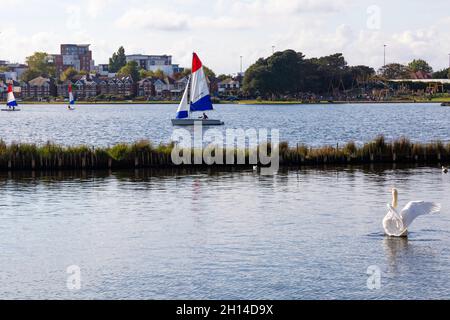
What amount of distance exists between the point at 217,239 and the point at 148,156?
90.7 feet

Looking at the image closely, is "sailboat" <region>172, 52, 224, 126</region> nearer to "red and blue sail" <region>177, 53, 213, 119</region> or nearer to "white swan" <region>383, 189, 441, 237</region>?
"red and blue sail" <region>177, 53, 213, 119</region>

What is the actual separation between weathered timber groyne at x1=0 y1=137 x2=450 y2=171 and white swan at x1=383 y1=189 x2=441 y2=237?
Result: 94.7 feet

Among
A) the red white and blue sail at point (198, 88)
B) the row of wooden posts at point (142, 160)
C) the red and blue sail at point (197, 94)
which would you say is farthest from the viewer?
the red and blue sail at point (197, 94)

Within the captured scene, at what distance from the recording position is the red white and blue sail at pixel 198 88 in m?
111

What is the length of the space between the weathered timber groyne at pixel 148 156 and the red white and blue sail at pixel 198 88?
45605mm

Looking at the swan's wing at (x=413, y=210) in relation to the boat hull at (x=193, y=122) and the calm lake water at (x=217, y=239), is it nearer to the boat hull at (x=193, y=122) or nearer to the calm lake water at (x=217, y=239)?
the calm lake water at (x=217, y=239)

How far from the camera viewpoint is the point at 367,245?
34406mm

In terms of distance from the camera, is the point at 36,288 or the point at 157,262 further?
the point at 157,262

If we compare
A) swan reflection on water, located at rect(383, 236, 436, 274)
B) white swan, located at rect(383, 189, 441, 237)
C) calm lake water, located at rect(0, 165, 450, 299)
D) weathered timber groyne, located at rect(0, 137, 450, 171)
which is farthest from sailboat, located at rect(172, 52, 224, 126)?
swan reflection on water, located at rect(383, 236, 436, 274)

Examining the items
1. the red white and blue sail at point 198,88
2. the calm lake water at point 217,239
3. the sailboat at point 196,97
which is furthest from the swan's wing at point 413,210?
the red white and blue sail at point 198,88
